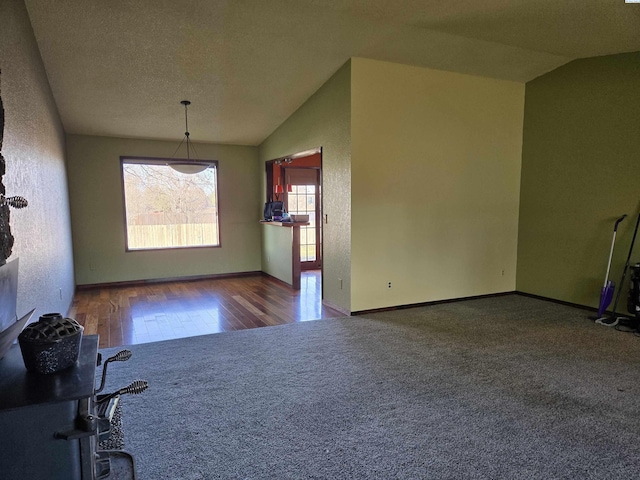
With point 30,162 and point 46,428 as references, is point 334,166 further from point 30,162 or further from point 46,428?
point 46,428

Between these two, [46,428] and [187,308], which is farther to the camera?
[187,308]

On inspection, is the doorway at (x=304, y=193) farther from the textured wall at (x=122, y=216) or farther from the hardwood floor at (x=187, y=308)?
the hardwood floor at (x=187, y=308)

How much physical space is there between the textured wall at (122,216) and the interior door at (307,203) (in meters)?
0.68

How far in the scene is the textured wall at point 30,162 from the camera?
2.32 m

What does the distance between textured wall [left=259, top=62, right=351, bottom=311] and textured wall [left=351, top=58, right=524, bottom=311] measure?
0.11 m

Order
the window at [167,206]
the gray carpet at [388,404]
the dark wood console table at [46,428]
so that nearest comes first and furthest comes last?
the dark wood console table at [46,428] < the gray carpet at [388,404] < the window at [167,206]

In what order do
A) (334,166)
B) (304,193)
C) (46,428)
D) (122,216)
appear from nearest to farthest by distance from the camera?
(46,428) < (334,166) < (122,216) < (304,193)

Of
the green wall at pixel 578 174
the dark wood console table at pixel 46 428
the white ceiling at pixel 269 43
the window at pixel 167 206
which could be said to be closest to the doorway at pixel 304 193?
the window at pixel 167 206

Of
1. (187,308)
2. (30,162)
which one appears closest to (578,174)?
(187,308)

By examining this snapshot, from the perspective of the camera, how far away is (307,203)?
7793 mm

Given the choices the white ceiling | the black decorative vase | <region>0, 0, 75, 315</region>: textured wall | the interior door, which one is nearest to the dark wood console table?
the black decorative vase

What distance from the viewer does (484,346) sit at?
3.51 metres

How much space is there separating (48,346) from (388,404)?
6.42 ft

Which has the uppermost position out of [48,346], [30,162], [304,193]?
[30,162]
